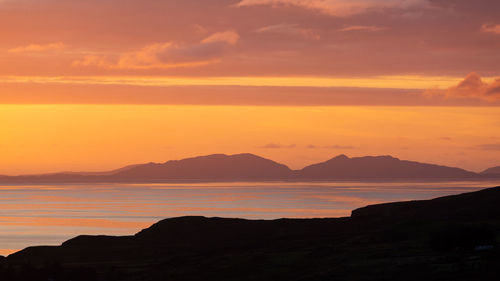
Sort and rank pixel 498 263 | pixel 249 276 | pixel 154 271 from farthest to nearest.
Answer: pixel 154 271 < pixel 249 276 < pixel 498 263

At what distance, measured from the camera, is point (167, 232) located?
101188 millimetres

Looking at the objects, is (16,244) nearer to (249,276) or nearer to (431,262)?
(249,276)

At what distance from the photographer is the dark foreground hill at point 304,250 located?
2431 inches

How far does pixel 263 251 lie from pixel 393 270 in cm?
2011

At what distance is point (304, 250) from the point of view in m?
75.2

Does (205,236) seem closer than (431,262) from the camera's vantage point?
No

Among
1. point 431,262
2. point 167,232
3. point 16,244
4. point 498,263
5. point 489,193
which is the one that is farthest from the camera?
point 16,244

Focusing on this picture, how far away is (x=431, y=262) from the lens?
6078 centimetres

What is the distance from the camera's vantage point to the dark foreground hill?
203 feet

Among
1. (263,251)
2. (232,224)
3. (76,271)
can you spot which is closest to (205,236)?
(232,224)

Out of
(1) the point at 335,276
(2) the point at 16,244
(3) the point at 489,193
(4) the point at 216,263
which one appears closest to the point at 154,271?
(4) the point at 216,263

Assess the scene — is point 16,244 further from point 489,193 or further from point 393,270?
point 393,270

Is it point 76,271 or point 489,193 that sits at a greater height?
point 489,193

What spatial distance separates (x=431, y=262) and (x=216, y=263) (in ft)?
→ 71.6
